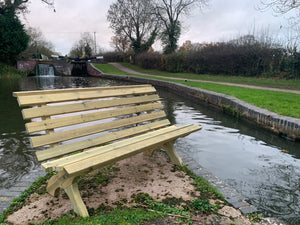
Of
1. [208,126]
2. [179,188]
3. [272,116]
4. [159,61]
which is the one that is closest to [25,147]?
[179,188]

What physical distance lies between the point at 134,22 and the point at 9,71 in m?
18.4

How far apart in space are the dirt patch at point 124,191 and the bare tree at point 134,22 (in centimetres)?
3281

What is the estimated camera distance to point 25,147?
4.72 meters

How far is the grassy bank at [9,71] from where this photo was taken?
2698cm

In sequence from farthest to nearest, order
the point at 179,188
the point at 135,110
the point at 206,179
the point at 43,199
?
the point at 135,110
the point at 206,179
the point at 179,188
the point at 43,199

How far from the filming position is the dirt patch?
2.25m

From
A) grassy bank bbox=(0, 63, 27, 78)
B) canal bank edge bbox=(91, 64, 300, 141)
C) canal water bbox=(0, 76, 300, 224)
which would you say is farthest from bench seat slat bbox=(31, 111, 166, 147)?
grassy bank bbox=(0, 63, 27, 78)

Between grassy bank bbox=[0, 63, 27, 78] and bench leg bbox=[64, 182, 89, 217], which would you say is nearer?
bench leg bbox=[64, 182, 89, 217]

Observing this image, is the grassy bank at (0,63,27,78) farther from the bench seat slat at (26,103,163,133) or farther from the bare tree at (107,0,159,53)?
the bench seat slat at (26,103,163,133)

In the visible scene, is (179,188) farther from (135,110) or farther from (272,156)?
(272,156)

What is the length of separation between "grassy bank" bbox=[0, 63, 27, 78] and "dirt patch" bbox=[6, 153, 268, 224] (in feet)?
93.0

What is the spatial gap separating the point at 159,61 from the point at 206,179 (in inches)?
1021

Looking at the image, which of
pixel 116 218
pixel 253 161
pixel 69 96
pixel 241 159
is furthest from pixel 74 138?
pixel 253 161

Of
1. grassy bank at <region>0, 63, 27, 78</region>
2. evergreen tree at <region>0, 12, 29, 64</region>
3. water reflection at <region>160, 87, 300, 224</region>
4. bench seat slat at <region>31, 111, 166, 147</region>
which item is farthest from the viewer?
evergreen tree at <region>0, 12, 29, 64</region>
